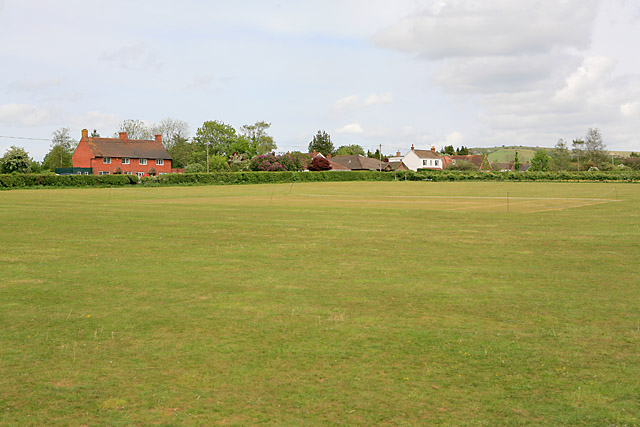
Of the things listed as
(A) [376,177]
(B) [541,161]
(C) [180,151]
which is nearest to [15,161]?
(C) [180,151]

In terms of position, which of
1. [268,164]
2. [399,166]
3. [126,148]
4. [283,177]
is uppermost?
[126,148]

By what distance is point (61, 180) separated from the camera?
76688 mm

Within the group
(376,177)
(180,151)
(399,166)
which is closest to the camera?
(376,177)

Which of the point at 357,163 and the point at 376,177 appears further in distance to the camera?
the point at 357,163

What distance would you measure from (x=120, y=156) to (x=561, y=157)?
118 metres

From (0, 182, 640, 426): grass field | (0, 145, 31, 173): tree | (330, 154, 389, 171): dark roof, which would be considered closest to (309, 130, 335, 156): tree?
(330, 154, 389, 171): dark roof

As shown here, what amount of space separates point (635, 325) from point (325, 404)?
20.2ft

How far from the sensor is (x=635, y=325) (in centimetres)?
968

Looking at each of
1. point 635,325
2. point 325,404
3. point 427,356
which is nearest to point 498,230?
point 635,325

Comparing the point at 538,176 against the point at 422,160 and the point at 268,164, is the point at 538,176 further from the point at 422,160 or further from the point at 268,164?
the point at 422,160

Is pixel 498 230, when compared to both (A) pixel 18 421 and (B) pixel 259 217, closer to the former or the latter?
(B) pixel 259 217

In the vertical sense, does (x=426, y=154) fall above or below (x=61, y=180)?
above

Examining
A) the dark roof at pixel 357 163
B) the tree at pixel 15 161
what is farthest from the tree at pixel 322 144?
the tree at pixel 15 161

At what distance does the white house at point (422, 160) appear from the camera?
169 metres
